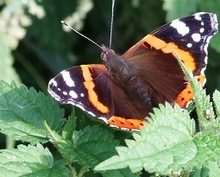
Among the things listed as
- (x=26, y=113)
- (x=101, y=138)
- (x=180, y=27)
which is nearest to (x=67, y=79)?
(x=26, y=113)

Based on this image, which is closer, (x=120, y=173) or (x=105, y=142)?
(x=120, y=173)

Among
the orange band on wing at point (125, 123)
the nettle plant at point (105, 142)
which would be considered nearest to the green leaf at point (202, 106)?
the nettle plant at point (105, 142)

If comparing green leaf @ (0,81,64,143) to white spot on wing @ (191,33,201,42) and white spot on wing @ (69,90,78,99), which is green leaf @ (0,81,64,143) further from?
white spot on wing @ (191,33,201,42)

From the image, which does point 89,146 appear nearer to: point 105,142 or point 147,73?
point 105,142

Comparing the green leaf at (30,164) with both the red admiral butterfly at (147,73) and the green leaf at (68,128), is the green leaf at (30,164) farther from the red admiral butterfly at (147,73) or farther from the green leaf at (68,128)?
the red admiral butterfly at (147,73)

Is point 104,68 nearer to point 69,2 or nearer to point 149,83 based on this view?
point 149,83

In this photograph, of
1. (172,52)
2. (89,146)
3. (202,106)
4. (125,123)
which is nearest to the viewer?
(202,106)

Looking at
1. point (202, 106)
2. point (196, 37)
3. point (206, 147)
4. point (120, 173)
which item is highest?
point (196, 37)
